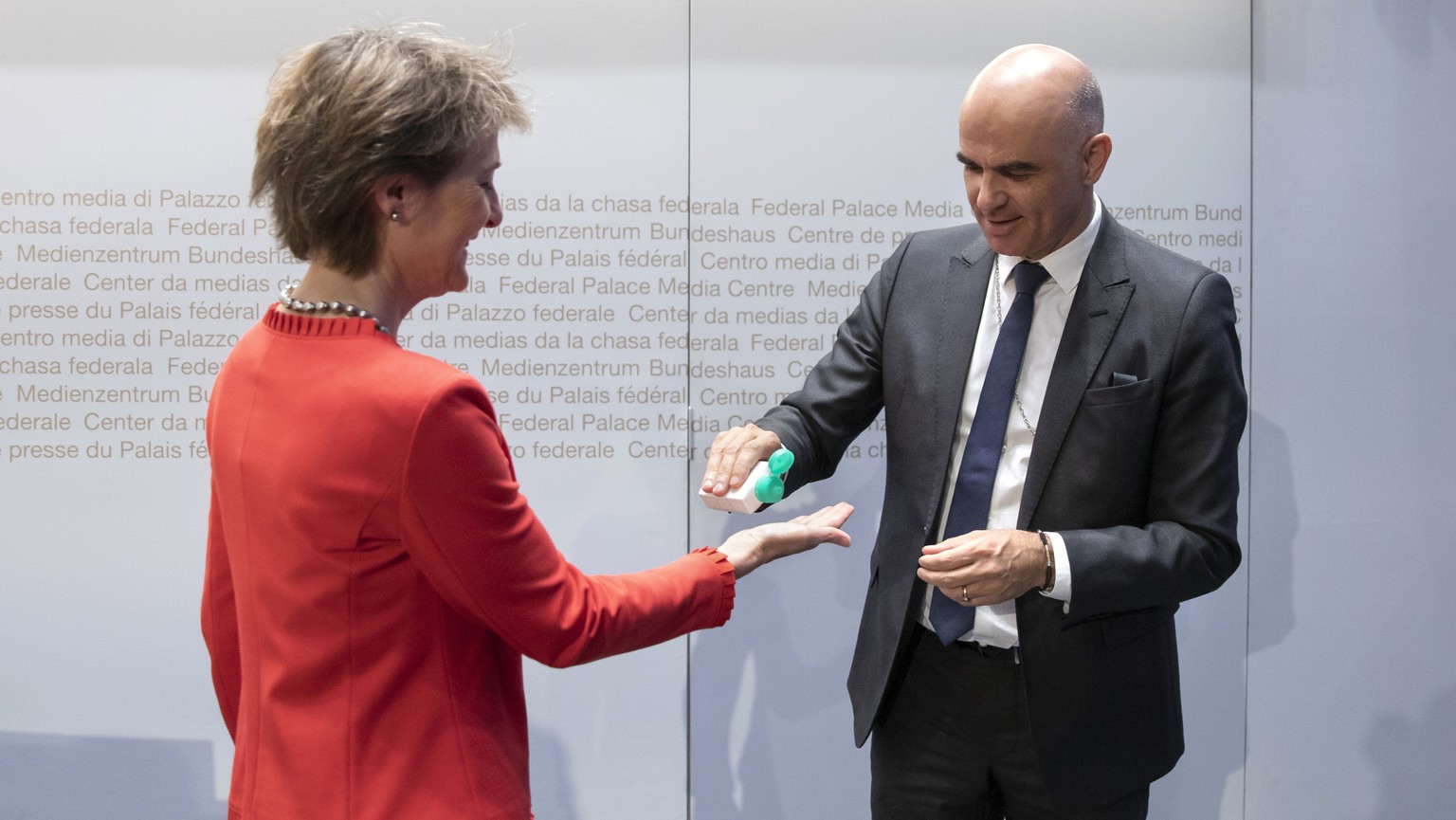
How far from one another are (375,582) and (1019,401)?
3.63ft

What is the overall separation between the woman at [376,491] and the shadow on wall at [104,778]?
1.85 m

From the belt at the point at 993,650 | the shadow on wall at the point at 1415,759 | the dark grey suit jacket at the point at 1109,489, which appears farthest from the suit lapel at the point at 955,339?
the shadow on wall at the point at 1415,759

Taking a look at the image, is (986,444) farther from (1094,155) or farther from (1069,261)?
(1094,155)

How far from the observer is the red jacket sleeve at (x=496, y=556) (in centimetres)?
124

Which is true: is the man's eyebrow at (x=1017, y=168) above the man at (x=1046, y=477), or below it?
above

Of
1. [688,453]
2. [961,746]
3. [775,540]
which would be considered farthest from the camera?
[688,453]

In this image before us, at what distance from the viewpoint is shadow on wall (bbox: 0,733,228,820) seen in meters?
3.03

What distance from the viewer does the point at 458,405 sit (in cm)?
125

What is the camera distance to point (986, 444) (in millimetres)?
1948

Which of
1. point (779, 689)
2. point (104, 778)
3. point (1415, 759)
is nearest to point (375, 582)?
point (779, 689)

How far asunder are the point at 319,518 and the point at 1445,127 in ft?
9.64

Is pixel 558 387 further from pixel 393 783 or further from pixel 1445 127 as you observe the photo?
pixel 1445 127

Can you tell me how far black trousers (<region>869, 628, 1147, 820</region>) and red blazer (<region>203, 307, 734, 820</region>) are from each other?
2.56ft

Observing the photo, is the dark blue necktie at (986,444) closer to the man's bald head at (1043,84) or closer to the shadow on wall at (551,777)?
the man's bald head at (1043,84)
